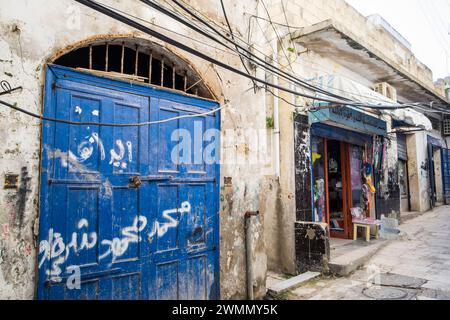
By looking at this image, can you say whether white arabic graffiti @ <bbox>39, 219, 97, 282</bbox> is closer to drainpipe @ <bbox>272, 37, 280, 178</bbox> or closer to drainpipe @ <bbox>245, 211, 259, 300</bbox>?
drainpipe @ <bbox>245, 211, 259, 300</bbox>

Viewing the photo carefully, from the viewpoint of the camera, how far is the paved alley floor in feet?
15.5

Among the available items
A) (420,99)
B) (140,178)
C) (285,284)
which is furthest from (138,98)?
(420,99)

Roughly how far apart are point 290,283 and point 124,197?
3.31 metres

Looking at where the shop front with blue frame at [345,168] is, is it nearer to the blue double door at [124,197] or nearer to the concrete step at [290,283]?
the concrete step at [290,283]

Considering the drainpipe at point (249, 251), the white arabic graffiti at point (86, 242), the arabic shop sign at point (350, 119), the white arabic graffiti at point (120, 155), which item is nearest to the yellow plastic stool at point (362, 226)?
the arabic shop sign at point (350, 119)

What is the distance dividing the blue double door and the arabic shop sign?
2.81 m

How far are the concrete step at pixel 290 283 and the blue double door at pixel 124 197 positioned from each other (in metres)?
1.17

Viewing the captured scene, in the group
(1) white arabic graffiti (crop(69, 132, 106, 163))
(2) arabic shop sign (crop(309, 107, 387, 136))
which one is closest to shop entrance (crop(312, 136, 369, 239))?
(2) arabic shop sign (crop(309, 107, 387, 136))

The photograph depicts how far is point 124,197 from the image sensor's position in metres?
3.63

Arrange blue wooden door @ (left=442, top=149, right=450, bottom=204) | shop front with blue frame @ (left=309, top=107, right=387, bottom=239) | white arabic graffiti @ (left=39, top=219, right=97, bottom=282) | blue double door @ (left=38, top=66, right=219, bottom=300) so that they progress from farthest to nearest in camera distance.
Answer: blue wooden door @ (left=442, top=149, right=450, bottom=204) < shop front with blue frame @ (left=309, top=107, right=387, bottom=239) < blue double door @ (left=38, top=66, right=219, bottom=300) < white arabic graffiti @ (left=39, top=219, right=97, bottom=282)

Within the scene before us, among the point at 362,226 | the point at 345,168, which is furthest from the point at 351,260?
the point at 345,168

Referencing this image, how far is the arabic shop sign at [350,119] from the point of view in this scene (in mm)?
6398

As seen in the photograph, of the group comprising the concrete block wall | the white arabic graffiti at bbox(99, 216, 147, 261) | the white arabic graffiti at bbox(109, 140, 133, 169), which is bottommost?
the white arabic graffiti at bbox(99, 216, 147, 261)

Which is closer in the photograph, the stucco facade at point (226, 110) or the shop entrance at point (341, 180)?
the stucco facade at point (226, 110)
